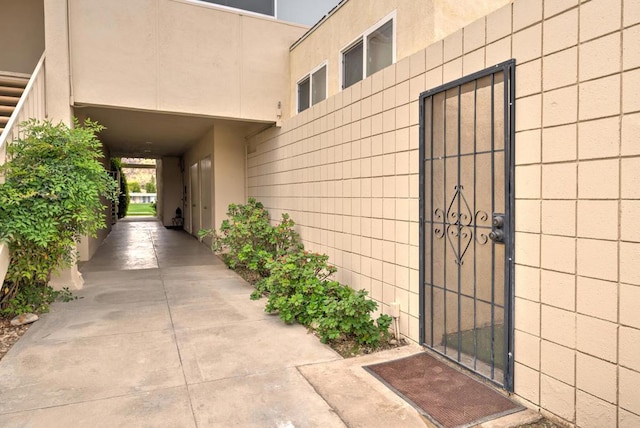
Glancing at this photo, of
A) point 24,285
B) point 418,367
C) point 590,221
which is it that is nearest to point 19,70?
point 24,285

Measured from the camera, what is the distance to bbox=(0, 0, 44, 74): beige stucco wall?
23.7 feet

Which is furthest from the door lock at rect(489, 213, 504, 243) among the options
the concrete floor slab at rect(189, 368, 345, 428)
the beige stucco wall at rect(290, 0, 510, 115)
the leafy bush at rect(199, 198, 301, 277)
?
the leafy bush at rect(199, 198, 301, 277)

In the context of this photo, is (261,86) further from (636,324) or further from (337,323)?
(636,324)

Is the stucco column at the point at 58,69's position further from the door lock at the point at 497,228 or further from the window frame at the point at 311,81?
the door lock at the point at 497,228

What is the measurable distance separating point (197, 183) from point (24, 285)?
7.07m

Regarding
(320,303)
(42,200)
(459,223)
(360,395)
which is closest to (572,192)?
(459,223)

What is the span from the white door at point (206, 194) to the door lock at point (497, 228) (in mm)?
7245

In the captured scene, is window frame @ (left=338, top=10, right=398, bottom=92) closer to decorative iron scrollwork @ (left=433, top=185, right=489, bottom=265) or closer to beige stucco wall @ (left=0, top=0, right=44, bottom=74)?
decorative iron scrollwork @ (left=433, top=185, right=489, bottom=265)

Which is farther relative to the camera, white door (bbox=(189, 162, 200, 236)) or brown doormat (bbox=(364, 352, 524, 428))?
white door (bbox=(189, 162, 200, 236))

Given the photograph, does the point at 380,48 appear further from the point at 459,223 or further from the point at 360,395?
the point at 360,395

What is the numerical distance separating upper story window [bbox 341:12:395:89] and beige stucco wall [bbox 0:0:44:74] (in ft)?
19.3

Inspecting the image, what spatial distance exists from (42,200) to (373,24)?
152 inches

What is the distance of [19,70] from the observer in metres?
7.31

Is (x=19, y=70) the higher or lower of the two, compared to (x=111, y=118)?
higher
